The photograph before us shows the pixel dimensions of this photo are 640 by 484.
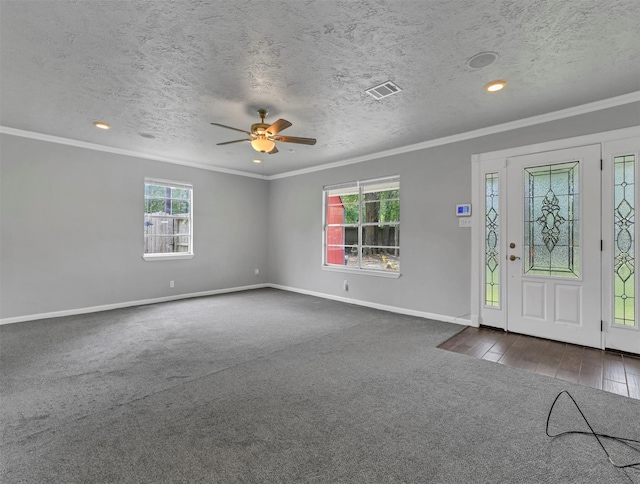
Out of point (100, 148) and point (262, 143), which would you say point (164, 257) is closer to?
point (100, 148)

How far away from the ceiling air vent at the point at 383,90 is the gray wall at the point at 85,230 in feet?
14.1

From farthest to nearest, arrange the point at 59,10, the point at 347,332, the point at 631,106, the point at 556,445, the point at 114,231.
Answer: the point at 114,231
the point at 347,332
the point at 631,106
the point at 59,10
the point at 556,445

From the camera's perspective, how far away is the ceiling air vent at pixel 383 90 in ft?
9.64

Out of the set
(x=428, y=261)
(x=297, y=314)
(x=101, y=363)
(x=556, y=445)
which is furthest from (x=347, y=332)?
(x=101, y=363)

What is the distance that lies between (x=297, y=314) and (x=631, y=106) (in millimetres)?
4767

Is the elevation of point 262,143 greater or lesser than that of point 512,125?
lesser

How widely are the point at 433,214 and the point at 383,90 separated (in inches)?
89.5

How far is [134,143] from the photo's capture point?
483 cm

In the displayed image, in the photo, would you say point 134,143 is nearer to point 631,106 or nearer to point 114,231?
point 114,231

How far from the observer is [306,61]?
2.54 metres

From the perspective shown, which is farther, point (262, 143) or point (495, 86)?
point (262, 143)

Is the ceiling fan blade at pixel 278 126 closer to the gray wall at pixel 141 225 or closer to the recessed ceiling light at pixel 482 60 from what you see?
the recessed ceiling light at pixel 482 60

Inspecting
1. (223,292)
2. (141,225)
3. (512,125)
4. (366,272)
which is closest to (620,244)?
(512,125)

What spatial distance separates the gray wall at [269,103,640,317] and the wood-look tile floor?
2.35 ft
